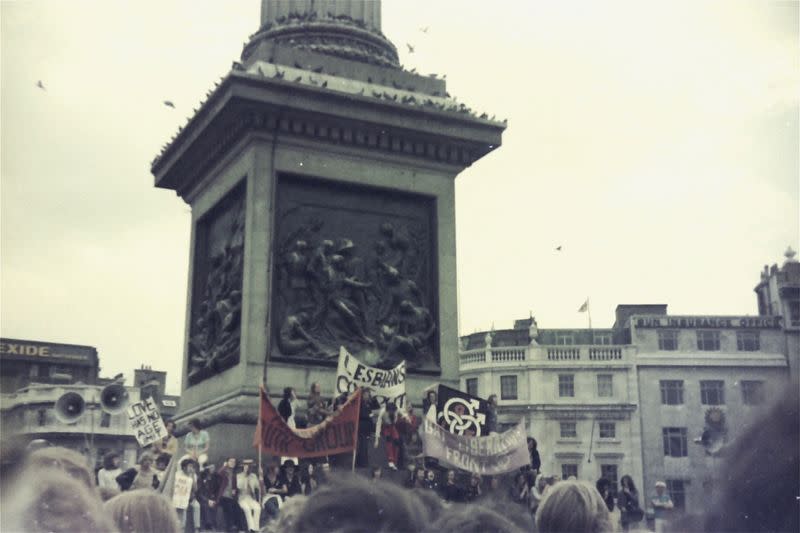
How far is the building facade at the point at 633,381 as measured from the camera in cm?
7419

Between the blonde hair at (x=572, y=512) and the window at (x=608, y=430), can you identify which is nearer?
the blonde hair at (x=572, y=512)

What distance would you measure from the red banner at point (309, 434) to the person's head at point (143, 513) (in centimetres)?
1191

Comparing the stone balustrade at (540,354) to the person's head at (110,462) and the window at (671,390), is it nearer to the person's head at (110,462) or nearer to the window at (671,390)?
the window at (671,390)

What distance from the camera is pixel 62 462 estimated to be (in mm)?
6109

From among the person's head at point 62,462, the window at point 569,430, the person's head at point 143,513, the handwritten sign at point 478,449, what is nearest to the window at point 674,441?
the window at point 569,430

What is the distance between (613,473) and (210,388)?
186ft

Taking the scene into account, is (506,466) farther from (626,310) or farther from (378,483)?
(626,310)

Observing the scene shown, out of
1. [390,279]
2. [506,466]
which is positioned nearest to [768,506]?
[506,466]

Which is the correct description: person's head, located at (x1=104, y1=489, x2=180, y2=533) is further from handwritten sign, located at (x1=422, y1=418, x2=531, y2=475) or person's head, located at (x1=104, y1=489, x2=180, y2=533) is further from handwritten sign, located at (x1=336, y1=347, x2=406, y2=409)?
handwritten sign, located at (x1=336, y1=347, x2=406, y2=409)

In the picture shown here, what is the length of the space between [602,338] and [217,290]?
60.7 m

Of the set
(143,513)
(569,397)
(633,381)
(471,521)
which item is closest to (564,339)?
(569,397)

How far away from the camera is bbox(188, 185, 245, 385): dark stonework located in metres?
21.2

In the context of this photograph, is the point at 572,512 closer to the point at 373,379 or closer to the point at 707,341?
the point at 373,379

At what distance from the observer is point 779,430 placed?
17.9ft
